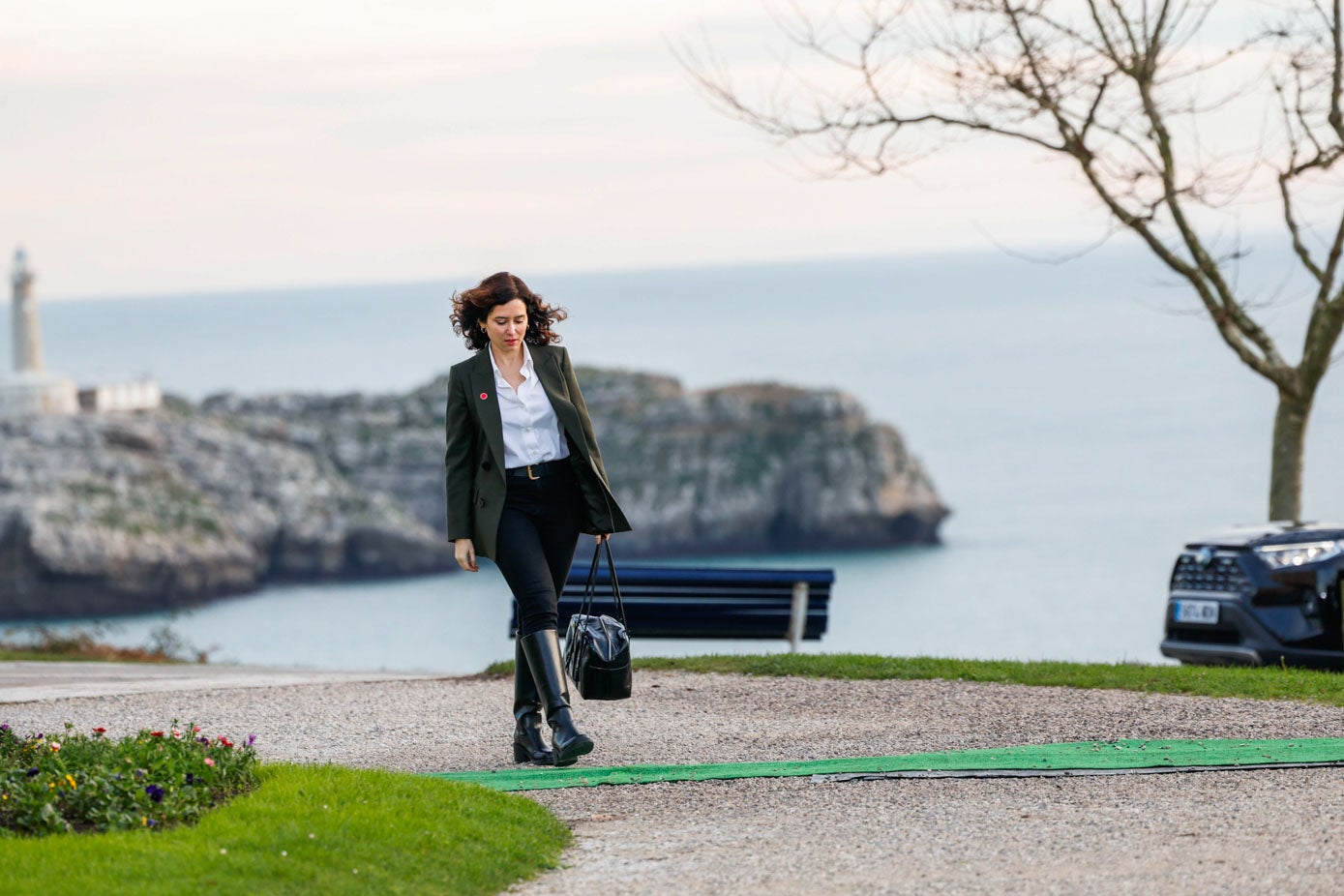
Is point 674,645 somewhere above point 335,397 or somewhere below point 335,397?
below

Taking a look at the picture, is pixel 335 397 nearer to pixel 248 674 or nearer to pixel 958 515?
pixel 958 515

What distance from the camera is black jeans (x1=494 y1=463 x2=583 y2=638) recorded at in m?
6.81

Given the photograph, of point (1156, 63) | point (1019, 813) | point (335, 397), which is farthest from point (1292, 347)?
point (1019, 813)

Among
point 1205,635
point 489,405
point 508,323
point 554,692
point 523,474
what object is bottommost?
point 1205,635

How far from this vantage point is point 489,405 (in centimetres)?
684

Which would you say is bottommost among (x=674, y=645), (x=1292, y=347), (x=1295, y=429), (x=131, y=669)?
(x=674, y=645)

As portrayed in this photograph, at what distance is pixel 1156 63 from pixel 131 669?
30.7 ft

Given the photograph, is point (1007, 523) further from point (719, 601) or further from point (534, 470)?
point (534, 470)

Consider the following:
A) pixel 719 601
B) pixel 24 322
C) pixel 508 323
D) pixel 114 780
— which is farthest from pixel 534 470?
pixel 24 322

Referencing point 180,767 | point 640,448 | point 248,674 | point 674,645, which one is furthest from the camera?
point 640,448

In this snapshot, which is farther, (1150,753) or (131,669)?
(131,669)

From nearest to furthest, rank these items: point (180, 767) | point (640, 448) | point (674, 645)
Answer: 1. point (180, 767)
2. point (674, 645)
3. point (640, 448)

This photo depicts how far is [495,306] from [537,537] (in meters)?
0.98

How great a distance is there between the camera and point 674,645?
47.6 meters
